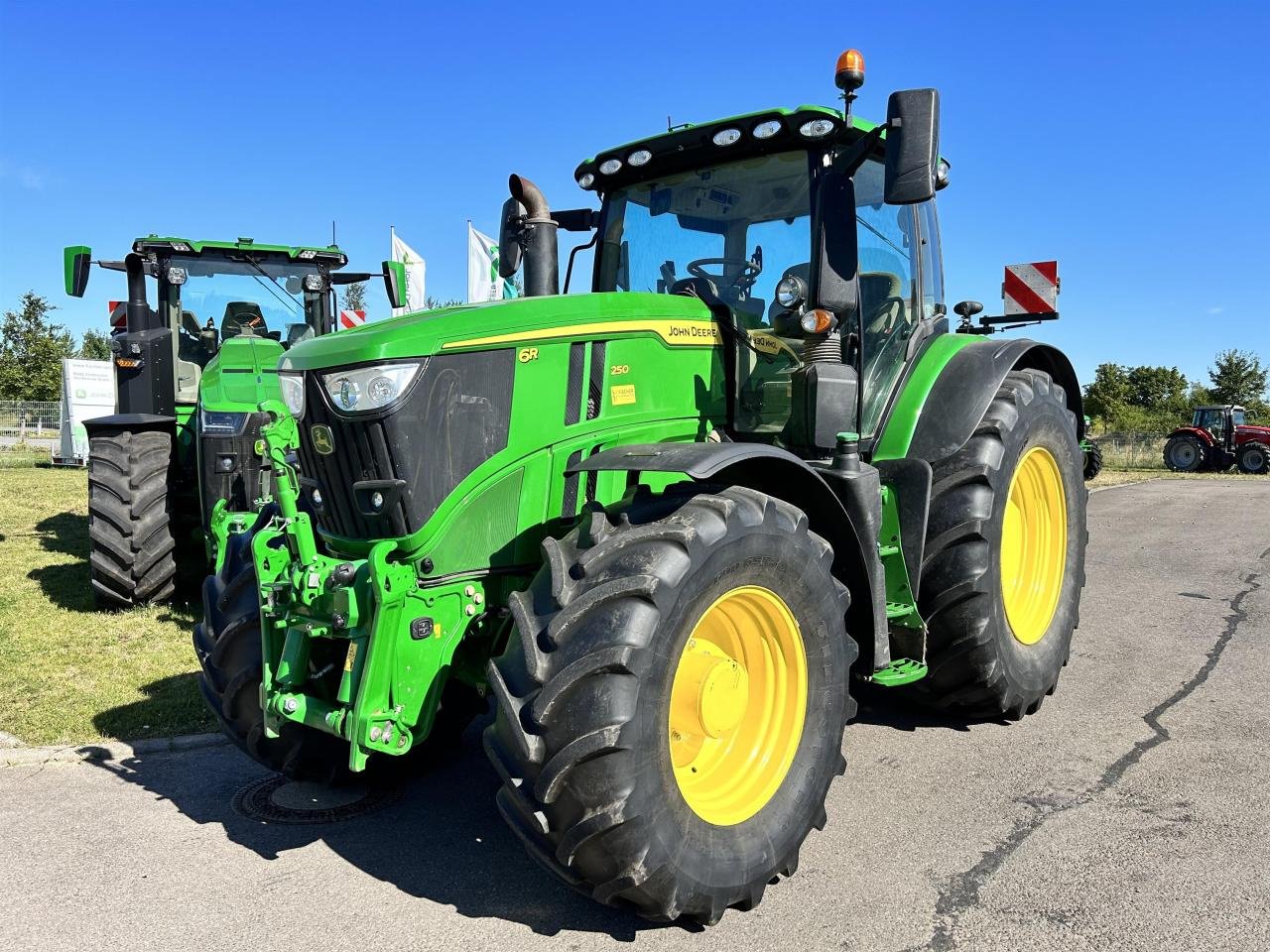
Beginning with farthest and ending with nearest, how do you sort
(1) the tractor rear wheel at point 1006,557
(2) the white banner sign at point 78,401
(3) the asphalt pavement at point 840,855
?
(2) the white banner sign at point 78,401, (1) the tractor rear wheel at point 1006,557, (3) the asphalt pavement at point 840,855

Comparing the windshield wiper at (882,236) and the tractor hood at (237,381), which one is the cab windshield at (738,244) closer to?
the windshield wiper at (882,236)

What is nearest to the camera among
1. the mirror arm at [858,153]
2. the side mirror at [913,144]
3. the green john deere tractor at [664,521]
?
the green john deere tractor at [664,521]

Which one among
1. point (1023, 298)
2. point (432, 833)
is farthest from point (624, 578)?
point (1023, 298)

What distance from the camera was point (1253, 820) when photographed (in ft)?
11.5

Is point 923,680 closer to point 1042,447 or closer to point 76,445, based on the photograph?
point 1042,447

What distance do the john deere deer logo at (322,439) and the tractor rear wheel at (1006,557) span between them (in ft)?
8.41

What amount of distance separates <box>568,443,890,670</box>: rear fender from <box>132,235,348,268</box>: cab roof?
6.69m

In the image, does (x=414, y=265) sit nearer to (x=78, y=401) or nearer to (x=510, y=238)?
(x=510, y=238)

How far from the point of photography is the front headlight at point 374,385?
3.00 m

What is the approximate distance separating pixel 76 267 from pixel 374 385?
21.7 feet

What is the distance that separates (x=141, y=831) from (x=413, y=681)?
1.49 m

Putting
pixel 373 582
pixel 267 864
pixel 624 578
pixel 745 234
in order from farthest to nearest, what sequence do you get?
pixel 745 234 < pixel 267 864 < pixel 373 582 < pixel 624 578

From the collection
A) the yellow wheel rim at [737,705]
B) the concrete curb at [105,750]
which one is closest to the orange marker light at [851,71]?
the yellow wheel rim at [737,705]

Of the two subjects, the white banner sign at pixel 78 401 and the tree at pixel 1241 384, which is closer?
the white banner sign at pixel 78 401
